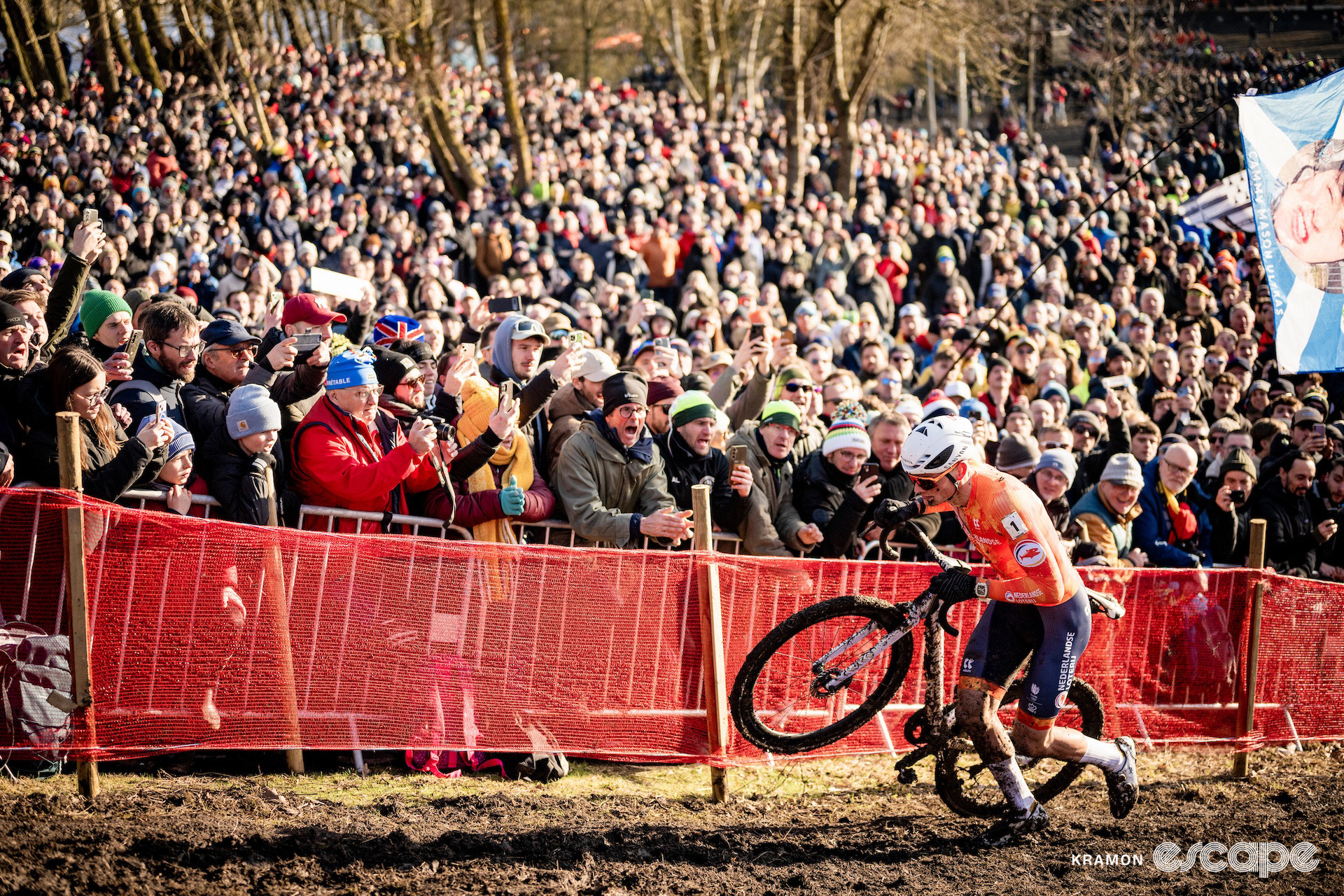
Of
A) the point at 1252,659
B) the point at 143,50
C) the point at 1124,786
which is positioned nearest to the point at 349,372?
the point at 1124,786

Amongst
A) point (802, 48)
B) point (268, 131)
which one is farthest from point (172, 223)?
point (802, 48)

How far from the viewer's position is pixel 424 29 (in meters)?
19.6

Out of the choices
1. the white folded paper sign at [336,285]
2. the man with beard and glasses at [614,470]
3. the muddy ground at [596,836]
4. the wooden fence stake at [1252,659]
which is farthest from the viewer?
the white folded paper sign at [336,285]

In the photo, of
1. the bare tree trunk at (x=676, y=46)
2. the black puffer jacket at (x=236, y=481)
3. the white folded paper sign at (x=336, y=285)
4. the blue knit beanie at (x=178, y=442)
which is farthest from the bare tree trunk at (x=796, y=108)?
the blue knit beanie at (x=178, y=442)

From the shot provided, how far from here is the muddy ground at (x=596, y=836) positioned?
4.96 meters

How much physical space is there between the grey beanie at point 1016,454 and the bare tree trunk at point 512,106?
40.8 feet

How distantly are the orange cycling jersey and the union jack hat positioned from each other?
12.2 ft

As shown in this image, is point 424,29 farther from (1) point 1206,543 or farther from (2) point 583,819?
(2) point 583,819

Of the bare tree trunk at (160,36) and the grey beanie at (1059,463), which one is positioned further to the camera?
the bare tree trunk at (160,36)

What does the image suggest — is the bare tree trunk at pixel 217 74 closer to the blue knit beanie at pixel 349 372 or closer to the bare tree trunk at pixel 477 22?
the bare tree trunk at pixel 477 22

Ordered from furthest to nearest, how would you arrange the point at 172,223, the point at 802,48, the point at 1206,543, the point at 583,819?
1. the point at 802,48
2. the point at 172,223
3. the point at 1206,543
4. the point at 583,819

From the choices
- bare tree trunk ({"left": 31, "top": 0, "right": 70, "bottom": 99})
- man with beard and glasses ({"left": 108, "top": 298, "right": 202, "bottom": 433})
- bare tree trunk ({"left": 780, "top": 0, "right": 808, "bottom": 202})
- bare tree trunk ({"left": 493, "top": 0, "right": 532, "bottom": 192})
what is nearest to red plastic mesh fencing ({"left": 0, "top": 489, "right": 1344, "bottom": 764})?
man with beard and glasses ({"left": 108, "top": 298, "right": 202, "bottom": 433})

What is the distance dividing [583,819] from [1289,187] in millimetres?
5715

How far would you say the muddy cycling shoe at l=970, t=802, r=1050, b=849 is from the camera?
20.1ft
